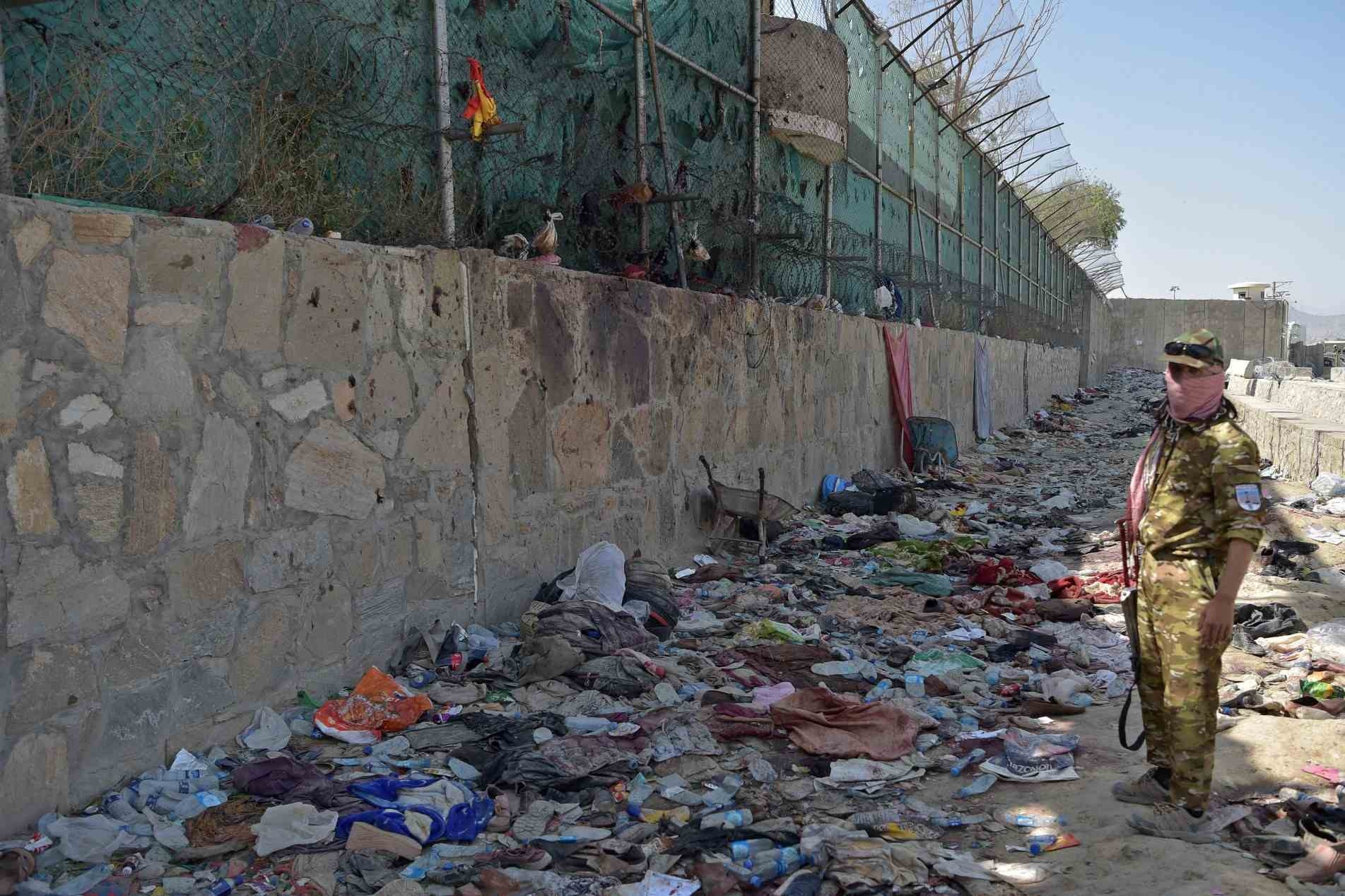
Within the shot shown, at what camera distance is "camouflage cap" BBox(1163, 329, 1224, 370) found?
3.22 m

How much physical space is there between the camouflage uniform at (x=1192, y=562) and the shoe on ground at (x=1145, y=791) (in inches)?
3.4

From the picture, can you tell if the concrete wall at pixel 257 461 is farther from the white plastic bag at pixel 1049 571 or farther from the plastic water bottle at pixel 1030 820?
the white plastic bag at pixel 1049 571

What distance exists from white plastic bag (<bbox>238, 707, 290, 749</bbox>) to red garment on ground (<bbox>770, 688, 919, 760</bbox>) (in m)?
1.89

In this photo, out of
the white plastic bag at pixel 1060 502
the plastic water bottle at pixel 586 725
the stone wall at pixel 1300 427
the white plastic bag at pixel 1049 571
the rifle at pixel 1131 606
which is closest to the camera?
the rifle at pixel 1131 606

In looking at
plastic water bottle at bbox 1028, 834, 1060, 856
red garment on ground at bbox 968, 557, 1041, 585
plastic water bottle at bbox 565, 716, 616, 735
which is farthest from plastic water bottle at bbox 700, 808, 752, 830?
red garment on ground at bbox 968, 557, 1041, 585

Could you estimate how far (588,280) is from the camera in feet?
19.5

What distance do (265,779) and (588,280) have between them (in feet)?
11.2

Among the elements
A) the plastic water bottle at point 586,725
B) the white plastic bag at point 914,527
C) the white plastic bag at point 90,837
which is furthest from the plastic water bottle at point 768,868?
the white plastic bag at point 914,527

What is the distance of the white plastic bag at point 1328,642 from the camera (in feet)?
16.0

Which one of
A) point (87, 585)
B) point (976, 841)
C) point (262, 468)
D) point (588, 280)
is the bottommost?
point (976, 841)

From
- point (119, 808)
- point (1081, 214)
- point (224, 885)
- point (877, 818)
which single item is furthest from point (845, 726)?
point (1081, 214)

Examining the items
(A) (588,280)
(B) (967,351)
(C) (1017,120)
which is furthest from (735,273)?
(C) (1017,120)

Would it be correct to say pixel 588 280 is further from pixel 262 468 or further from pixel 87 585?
pixel 87 585

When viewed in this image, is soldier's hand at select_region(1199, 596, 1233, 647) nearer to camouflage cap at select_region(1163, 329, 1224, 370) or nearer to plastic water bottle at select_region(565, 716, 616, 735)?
camouflage cap at select_region(1163, 329, 1224, 370)
